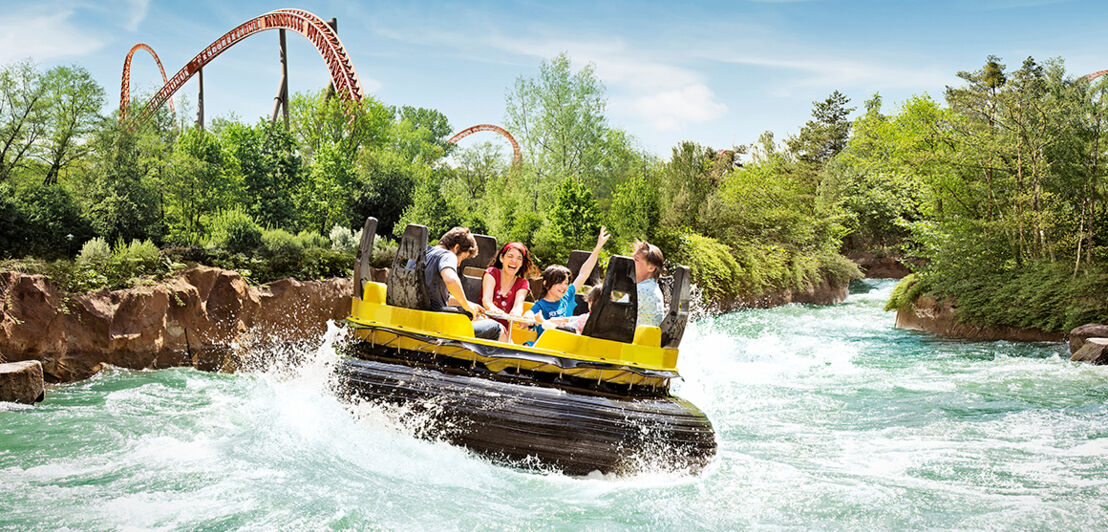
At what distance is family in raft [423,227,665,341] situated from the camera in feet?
16.9

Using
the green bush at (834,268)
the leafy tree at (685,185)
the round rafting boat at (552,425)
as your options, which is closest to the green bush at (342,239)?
the round rafting boat at (552,425)

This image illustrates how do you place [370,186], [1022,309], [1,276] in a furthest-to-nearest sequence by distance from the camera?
[370,186] < [1022,309] < [1,276]

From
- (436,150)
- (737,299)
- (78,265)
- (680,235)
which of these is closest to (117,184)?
(78,265)

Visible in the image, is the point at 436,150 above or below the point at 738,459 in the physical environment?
above

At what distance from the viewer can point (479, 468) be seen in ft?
15.2

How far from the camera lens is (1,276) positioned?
6.95 m

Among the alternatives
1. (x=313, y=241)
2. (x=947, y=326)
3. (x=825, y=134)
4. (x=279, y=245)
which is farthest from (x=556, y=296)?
(x=825, y=134)

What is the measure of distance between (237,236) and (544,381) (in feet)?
21.6

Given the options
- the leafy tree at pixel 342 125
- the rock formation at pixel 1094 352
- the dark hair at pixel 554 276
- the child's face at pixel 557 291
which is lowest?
the rock formation at pixel 1094 352

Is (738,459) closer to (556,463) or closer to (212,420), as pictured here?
(556,463)

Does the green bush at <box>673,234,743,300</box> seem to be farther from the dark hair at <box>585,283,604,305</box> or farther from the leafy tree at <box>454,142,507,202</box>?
the leafy tree at <box>454,142,507,202</box>

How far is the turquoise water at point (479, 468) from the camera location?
→ 3.94 metres

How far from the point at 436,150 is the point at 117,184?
106ft

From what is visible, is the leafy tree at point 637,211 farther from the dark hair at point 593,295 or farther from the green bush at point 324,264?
the dark hair at point 593,295
